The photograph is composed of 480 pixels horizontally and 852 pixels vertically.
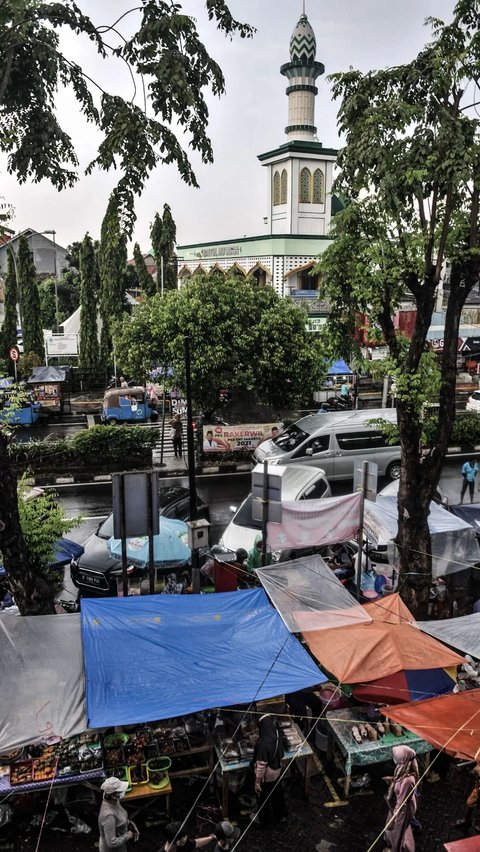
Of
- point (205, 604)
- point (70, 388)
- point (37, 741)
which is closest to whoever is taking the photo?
point (37, 741)

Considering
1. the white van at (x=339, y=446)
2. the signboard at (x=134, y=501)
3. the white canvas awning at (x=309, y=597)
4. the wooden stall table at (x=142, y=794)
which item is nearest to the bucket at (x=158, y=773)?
the wooden stall table at (x=142, y=794)

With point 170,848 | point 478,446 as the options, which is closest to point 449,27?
point 170,848

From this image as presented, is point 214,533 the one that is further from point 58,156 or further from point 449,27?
point 449,27

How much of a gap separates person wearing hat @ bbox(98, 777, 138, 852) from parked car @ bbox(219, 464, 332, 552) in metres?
6.39

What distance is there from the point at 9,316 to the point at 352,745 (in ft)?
111

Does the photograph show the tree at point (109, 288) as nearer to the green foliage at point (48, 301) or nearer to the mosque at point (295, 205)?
the mosque at point (295, 205)

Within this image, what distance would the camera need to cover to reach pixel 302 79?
41906 millimetres

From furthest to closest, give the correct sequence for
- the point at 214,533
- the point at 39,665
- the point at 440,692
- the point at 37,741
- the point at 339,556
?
the point at 214,533 < the point at 339,556 < the point at 440,692 < the point at 39,665 < the point at 37,741

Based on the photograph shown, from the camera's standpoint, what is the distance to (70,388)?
34844mm

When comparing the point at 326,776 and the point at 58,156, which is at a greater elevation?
the point at 58,156

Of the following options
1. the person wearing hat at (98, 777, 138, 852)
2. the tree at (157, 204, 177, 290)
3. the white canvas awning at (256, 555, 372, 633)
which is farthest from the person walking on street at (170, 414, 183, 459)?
the tree at (157, 204, 177, 290)

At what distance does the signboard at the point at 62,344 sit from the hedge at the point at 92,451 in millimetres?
14167

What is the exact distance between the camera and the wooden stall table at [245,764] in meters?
6.93

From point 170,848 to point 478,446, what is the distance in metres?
20.7
